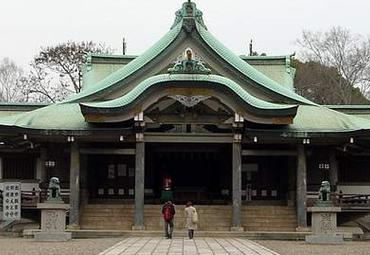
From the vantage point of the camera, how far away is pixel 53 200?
22125 mm

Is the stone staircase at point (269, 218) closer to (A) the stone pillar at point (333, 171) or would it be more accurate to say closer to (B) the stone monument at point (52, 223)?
(A) the stone pillar at point (333, 171)

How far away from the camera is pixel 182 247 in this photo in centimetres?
1878

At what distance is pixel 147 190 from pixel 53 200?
9.60 meters

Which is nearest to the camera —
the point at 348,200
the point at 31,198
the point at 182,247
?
the point at 182,247

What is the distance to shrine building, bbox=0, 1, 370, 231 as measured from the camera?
2562 centimetres

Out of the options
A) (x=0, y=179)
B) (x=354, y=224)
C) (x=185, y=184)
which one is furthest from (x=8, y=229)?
(x=354, y=224)

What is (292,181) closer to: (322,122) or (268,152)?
(268,152)

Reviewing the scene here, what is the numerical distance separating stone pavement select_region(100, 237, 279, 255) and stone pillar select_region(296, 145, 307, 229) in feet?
17.6

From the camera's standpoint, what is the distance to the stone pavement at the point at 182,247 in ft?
55.9

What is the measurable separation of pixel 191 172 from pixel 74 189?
25.9ft

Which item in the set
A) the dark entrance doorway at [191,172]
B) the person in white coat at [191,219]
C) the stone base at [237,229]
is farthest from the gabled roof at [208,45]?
the person in white coat at [191,219]

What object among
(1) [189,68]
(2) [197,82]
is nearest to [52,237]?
(2) [197,82]

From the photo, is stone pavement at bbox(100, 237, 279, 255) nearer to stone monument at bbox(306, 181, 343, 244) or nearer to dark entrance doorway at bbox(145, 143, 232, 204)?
stone monument at bbox(306, 181, 343, 244)

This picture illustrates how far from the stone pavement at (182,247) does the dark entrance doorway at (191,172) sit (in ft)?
29.7
